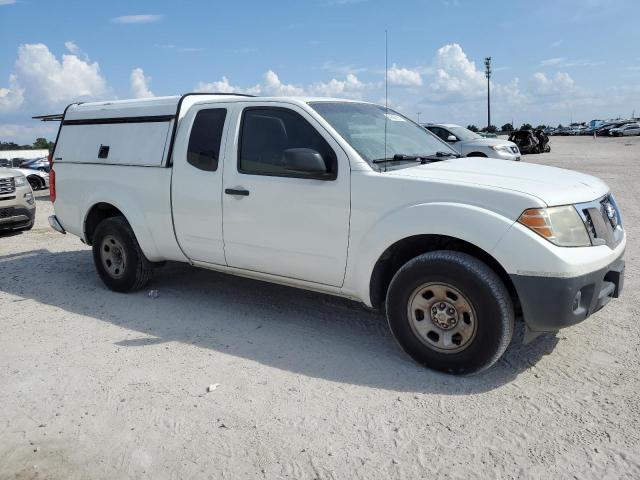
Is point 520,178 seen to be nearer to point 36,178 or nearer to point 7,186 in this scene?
point 7,186

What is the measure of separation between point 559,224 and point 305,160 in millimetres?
1754

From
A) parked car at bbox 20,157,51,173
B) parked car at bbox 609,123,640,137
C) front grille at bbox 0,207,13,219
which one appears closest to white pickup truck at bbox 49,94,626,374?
front grille at bbox 0,207,13,219

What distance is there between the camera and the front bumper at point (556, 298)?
137 inches

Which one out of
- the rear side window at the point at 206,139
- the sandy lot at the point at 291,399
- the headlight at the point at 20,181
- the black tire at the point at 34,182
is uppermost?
the rear side window at the point at 206,139

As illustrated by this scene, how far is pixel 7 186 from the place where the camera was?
32.1 ft

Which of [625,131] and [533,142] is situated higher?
[625,131]

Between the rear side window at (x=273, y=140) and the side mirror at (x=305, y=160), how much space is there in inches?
4.5

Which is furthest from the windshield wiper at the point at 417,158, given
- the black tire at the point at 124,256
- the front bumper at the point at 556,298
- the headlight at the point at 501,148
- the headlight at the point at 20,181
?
the headlight at the point at 501,148

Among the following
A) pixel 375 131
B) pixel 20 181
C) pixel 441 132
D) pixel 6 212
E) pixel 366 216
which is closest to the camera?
pixel 366 216

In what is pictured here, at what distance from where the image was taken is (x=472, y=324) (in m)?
3.75

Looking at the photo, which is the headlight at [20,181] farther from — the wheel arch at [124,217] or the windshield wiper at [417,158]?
the windshield wiper at [417,158]

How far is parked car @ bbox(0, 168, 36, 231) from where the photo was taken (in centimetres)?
971

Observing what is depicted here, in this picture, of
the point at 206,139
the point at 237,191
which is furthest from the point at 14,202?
the point at 237,191

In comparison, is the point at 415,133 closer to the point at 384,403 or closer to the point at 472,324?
the point at 472,324
